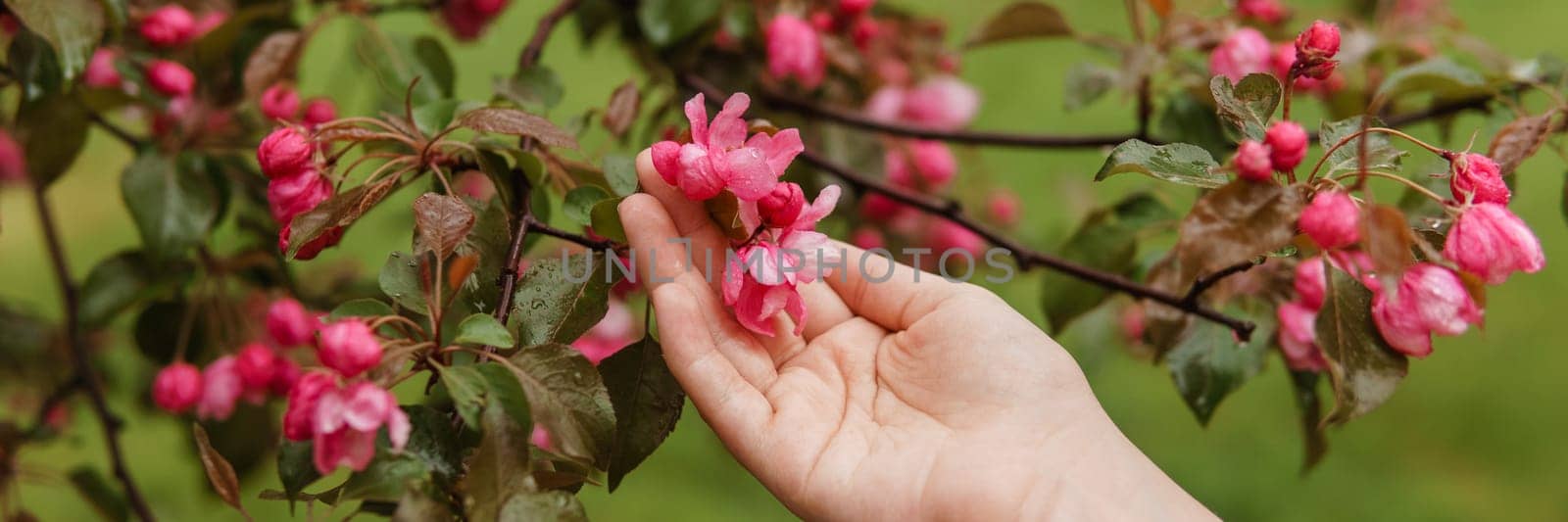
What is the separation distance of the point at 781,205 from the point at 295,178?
0.32m

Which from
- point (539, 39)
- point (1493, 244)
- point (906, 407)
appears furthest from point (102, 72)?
point (1493, 244)

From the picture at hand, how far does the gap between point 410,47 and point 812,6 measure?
482 millimetres

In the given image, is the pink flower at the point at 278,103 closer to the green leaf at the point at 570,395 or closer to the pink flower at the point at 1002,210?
the green leaf at the point at 570,395

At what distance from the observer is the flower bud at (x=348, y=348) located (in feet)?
1.98

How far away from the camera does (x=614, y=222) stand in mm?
773

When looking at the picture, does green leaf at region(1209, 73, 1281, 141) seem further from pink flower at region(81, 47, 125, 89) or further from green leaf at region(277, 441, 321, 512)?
pink flower at region(81, 47, 125, 89)

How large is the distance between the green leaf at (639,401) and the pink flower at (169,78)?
1.83 feet

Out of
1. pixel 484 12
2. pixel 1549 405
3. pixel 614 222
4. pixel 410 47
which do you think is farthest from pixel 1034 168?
pixel 614 222

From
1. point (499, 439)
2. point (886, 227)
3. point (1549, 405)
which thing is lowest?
point (1549, 405)

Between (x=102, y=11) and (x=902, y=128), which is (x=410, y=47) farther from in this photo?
(x=902, y=128)

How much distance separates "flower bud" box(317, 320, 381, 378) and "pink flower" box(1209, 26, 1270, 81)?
0.76m

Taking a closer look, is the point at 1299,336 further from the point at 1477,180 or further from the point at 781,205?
the point at 781,205

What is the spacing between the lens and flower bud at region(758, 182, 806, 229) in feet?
2.33

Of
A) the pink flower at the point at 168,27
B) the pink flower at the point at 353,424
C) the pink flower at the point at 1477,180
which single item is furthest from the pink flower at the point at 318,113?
the pink flower at the point at 1477,180
